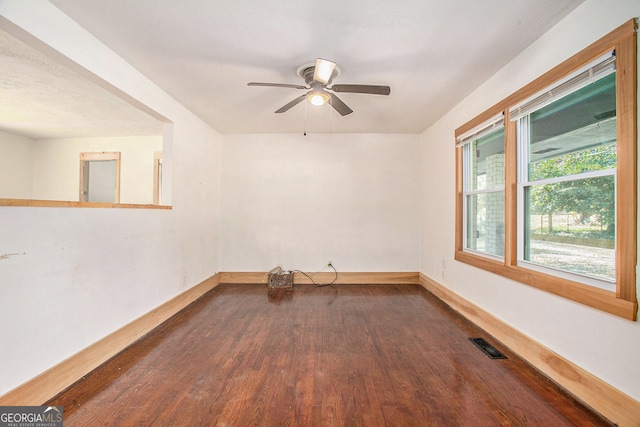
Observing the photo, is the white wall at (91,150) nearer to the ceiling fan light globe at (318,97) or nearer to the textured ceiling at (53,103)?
the textured ceiling at (53,103)

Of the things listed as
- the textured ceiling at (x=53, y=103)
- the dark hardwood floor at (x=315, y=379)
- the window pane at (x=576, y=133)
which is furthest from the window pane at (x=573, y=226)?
the textured ceiling at (x=53, y=103)

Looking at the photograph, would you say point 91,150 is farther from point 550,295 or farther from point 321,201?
point 550,295

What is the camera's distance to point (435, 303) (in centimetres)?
321

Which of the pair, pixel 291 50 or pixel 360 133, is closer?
pixel 291 50

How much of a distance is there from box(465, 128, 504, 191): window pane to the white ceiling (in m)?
0.57

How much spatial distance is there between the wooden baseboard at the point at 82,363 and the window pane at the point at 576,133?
11.7 ft

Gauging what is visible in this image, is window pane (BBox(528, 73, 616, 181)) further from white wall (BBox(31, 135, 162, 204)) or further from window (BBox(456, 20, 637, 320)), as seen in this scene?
white wall (BBox(31, 135, 162, 204))

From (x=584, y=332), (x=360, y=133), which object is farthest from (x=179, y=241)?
(x=584, y=332)

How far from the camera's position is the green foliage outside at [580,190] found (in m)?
1.51

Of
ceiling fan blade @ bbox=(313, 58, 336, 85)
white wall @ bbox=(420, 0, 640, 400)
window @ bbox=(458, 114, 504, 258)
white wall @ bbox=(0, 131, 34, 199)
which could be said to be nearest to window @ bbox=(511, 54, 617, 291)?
white wall @ bbox=(420, 0, 640, 400)

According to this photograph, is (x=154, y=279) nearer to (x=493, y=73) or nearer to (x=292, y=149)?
(x=292, y=149)

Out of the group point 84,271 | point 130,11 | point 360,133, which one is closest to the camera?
point 130,11

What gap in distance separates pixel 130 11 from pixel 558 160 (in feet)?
10.1

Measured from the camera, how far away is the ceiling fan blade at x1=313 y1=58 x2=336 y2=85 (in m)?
1.84
